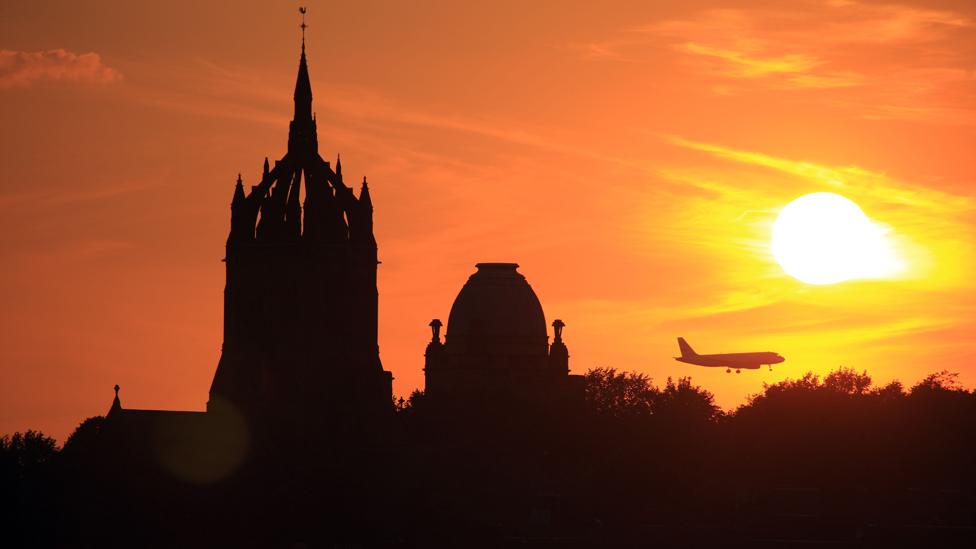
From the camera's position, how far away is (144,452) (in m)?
134

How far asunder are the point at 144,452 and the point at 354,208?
27.1 m

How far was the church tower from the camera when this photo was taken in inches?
5989

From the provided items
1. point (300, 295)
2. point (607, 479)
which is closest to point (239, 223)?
point (300, 295)

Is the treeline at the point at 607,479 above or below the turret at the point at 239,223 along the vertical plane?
below

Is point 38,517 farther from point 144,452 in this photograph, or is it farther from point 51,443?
point 51,443

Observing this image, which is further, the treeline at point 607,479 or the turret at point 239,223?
the turret at point 239,223

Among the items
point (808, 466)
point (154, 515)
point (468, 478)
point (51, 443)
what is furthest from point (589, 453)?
point (154, 515)

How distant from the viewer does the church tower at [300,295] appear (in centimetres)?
15212

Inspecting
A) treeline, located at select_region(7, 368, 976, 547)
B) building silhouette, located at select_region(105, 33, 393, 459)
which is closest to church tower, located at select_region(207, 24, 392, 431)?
building silhouette, located at select_region(105, 33, 393, 459)

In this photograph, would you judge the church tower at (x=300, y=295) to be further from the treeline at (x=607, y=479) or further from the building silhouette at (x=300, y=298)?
the treeline at (x=607, y=479)

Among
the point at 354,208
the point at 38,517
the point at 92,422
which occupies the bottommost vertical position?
the point at 38,517

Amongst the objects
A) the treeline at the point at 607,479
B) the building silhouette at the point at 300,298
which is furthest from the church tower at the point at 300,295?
the treeline at the point at 607,479

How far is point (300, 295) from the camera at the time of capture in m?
154

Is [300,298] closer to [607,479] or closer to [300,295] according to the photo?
[300,295]
